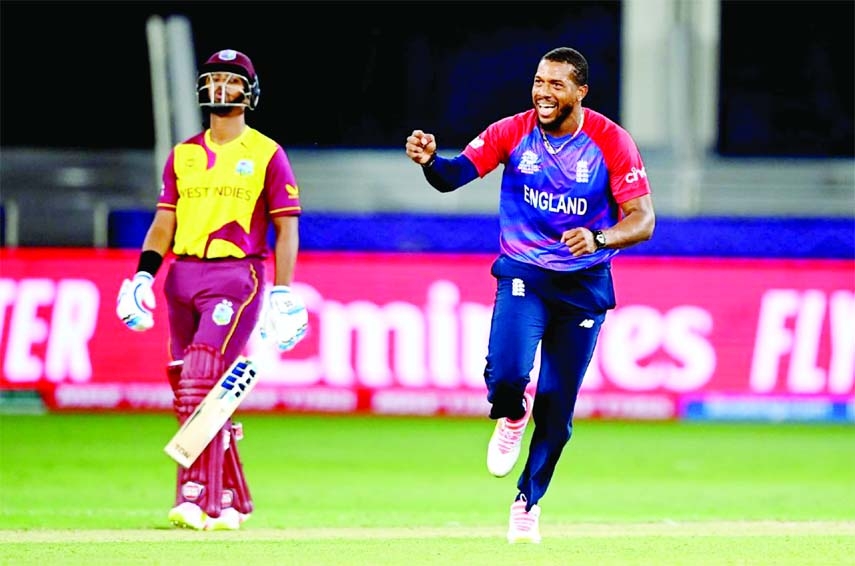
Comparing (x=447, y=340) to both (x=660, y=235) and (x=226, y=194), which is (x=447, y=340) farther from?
(x=226, y=194)

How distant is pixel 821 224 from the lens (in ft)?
50.9

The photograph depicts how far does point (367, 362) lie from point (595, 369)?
74.2 inches

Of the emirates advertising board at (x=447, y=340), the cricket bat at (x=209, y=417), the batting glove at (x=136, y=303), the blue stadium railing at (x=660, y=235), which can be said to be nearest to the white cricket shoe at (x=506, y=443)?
the cricket bat at (x=209, y=417)

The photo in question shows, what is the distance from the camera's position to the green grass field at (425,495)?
7266 millimetres

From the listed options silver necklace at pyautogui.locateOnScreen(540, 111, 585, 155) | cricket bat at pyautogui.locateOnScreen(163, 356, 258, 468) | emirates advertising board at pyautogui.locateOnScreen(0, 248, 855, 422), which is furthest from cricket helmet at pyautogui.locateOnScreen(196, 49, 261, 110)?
emirates advertising board at pyautogui.locateOnScreen(0, 248, 855, 422)

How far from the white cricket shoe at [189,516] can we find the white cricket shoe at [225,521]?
0.06 metres

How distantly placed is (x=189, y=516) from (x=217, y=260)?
3.88 ft

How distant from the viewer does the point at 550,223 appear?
24.1ft

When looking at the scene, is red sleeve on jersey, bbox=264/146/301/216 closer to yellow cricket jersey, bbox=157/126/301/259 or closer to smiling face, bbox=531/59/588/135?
yellow cricket jersey, bbox=157/126/301/259

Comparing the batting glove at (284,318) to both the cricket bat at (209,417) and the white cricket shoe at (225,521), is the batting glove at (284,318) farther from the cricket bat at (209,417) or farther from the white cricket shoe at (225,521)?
the white cricket shoe at (225,521)

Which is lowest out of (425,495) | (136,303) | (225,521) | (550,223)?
(425,495)

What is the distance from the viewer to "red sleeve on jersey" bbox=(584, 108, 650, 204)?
728cm

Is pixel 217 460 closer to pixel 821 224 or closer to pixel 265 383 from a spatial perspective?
pixel 265 383

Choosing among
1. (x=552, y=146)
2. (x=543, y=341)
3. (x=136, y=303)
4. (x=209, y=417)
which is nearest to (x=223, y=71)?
(x=136, y=303)
